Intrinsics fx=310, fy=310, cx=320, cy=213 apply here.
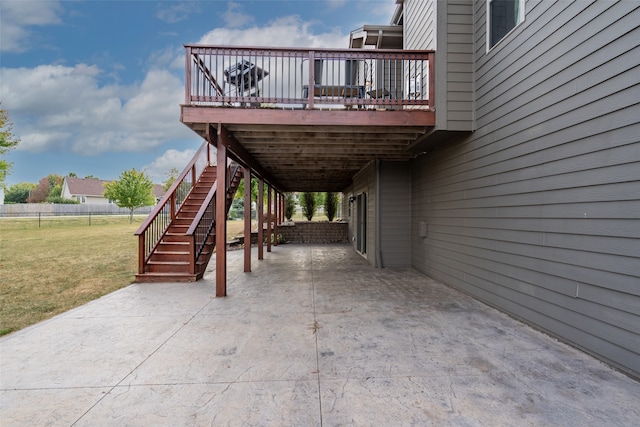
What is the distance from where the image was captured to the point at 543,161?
122 inches

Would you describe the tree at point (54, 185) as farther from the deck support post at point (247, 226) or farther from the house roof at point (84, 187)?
the deck support post at point (247, 226)

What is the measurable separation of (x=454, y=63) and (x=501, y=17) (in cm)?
72

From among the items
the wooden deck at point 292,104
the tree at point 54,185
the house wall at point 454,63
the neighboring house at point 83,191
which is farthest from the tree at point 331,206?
the tree at point 54,185

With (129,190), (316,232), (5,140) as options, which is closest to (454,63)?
(316,232)

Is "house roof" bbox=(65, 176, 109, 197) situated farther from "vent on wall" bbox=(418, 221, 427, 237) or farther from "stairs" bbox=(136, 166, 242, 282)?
"vent on wall" bbox=(418, 221, 427, 237)

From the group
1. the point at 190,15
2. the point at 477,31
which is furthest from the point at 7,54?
the point at 477,31

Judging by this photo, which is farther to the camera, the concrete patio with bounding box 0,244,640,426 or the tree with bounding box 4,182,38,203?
the tree with bounding box 4,182,38,203

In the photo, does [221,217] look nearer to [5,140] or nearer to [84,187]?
[5,140]

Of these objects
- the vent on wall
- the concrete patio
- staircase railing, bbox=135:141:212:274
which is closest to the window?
the vent on wall

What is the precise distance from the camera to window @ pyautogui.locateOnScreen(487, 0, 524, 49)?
354 cm

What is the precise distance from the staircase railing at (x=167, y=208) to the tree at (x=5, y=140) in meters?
7.64

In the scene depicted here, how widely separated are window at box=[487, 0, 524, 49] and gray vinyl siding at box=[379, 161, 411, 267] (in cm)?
321

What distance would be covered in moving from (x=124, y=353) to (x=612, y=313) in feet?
13.2

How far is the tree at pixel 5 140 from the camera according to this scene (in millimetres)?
10077
